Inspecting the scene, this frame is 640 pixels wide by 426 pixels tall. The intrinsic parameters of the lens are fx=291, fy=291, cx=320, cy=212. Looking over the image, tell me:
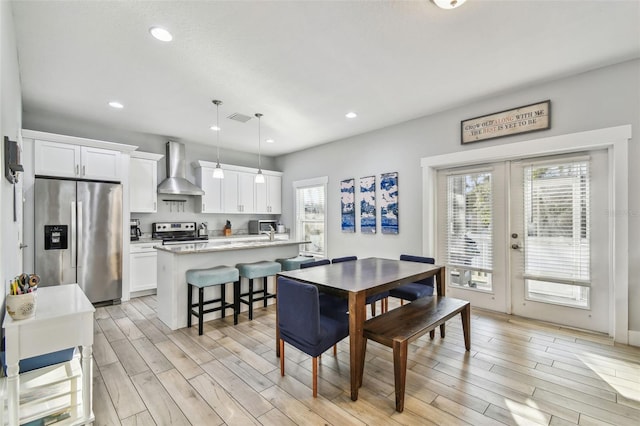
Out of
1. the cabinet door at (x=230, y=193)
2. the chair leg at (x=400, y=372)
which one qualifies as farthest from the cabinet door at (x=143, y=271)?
the chair leg at (x=400, y=372)

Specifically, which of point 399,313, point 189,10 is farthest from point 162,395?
A: point 189,10

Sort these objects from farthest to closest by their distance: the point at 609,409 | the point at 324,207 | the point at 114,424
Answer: the point at 324,207 → the point at 609,409 → the point at 114,424

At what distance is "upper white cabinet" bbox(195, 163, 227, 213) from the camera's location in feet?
18.6

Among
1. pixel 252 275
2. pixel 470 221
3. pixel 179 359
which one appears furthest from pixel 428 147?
pixel 179 359

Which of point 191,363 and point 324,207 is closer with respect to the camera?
point 191,363

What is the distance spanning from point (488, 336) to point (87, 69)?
16.2 ft

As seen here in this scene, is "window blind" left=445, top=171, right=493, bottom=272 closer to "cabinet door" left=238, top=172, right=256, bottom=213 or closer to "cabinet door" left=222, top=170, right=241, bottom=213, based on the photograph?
"cabinet door" left=238, top=172, right=256, bottom=213

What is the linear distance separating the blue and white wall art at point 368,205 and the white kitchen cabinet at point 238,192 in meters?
2.55

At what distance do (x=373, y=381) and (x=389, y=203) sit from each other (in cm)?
292

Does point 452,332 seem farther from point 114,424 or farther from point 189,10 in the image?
point 189,10

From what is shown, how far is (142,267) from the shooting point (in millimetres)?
4645

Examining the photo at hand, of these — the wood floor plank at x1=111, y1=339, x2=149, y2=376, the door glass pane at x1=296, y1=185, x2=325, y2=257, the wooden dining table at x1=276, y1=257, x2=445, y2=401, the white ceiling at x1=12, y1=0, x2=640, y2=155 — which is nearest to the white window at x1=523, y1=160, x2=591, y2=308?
the white ceiling at x1=12, y1=0, x2=640, y2=155

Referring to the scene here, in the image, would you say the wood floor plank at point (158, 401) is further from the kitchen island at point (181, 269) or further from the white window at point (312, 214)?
the white window at point (312, 214)

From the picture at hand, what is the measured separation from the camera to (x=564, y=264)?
3283 mm
